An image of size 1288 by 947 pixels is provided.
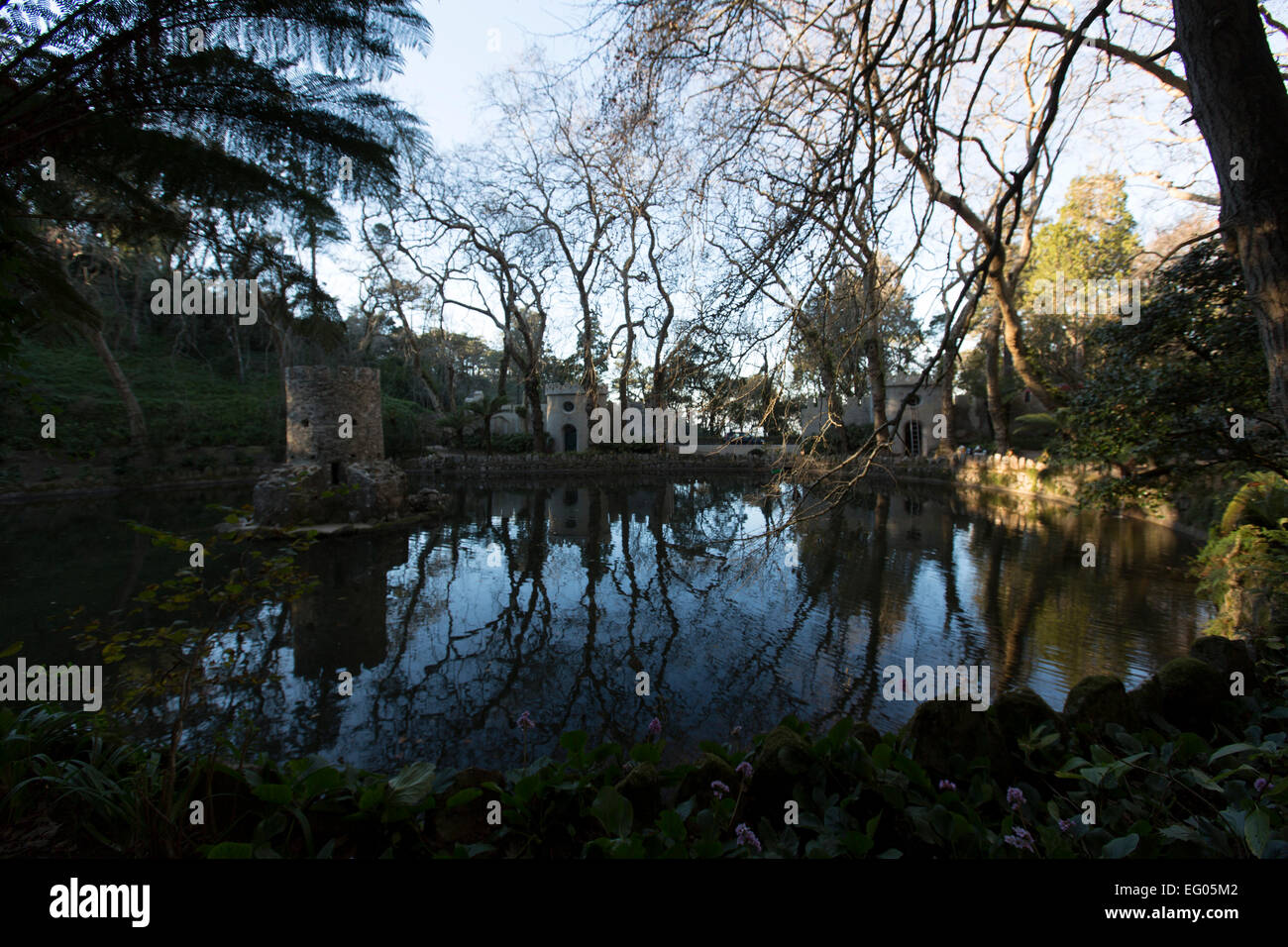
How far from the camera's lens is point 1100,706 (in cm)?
315

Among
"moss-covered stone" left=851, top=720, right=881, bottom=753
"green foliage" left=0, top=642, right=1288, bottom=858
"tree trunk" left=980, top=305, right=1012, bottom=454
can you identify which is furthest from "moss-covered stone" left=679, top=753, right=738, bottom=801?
"tree trunk" left=980, top=305, right=1012, bottom=454

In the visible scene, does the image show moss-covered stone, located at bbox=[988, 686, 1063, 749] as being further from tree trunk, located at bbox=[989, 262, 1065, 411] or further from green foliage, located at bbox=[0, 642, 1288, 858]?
tree trunk, located at bbox=[989, 262, 1065, 411]

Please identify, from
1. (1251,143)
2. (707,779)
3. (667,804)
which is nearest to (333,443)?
(667,804)

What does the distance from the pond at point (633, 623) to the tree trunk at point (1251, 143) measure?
2026 mm

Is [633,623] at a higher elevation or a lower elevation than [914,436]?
lower

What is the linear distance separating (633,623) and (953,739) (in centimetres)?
441

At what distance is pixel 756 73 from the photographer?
3.15m

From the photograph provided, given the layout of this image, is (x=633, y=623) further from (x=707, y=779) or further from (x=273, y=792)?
(x=273, y=792)

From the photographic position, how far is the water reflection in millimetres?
4457

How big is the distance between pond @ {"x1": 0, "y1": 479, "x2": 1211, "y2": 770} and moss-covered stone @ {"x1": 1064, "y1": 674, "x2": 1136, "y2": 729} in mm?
1416

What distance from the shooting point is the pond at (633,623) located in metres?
4.45

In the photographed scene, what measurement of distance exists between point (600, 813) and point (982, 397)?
30.4 m

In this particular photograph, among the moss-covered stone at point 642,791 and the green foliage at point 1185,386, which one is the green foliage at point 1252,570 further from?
the moss-covered stone at point 642,791
